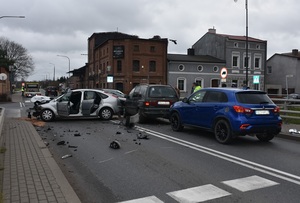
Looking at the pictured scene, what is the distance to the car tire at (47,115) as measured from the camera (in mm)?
15086

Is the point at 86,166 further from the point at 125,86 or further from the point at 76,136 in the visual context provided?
the point at 125,86

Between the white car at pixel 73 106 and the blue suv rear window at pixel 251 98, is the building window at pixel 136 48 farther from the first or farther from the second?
the blue suv rear window at pixel 251 98

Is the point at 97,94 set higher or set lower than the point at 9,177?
higher

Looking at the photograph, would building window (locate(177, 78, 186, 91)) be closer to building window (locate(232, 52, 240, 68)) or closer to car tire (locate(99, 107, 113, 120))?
building window (locate(232, 52, 240, 68))

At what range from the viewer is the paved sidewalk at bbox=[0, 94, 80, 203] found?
462cm

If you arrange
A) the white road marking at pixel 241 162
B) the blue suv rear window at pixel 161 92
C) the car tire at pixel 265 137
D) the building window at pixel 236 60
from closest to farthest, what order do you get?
1. the white road marking at pixel 241 162
2. the car tire at pixel 265 137
3. the blue suv rear window at pixel 161 92
4. the building window at pixel 236 60

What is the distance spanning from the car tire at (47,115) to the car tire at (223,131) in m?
8.46

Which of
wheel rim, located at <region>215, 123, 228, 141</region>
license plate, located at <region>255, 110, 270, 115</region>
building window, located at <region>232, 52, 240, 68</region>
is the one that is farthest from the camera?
building window, located at <region>232, 52, 240, 68</region>

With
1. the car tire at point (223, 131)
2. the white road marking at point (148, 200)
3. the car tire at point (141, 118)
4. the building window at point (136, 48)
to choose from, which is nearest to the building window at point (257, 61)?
the building window at point (136, 48)

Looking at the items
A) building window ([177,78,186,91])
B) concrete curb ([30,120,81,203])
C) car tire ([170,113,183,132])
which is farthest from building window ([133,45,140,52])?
concrete curb ([30,120,81,203])

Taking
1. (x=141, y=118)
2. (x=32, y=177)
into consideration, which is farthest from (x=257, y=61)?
(x=32, y=177)

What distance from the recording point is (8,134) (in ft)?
34.3

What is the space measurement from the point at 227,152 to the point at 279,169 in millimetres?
1765

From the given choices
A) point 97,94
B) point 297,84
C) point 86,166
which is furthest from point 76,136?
point 297,84
